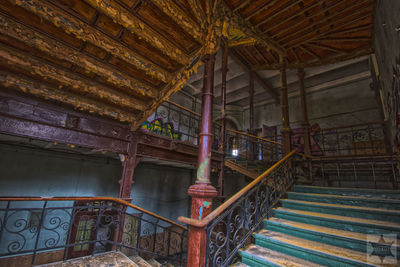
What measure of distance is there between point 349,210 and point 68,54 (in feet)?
16.2

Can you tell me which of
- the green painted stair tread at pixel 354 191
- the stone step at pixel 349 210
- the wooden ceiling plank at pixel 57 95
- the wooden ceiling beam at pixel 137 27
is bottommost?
the stone step at pixel 349 210

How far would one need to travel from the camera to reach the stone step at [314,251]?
2141 millimetres

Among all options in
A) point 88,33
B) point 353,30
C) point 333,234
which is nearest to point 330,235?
point 333,234

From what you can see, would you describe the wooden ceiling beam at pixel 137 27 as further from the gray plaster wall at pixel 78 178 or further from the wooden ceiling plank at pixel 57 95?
the gray plaster wall at pixel 78 178

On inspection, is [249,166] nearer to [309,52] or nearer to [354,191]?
[354,191]

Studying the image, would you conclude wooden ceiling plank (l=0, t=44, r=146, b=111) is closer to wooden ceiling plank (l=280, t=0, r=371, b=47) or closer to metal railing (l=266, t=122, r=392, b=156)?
wooden ceiling plank (l=280, t=0, r=371, b=47)

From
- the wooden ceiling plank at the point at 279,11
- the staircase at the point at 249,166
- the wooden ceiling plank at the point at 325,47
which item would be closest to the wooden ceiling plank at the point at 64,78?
the staircase at the point at 249,166

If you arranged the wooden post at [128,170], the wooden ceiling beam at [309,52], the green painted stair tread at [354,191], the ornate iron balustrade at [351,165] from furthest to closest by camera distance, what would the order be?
1. the wooden ceiling beam at [309,52]
2. the ornate iron balustrade at [351,165]
3. the wooden post at [128,170]
4. the green painted stair tread at [354,191]

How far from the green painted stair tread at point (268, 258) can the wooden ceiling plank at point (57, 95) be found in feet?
10.8

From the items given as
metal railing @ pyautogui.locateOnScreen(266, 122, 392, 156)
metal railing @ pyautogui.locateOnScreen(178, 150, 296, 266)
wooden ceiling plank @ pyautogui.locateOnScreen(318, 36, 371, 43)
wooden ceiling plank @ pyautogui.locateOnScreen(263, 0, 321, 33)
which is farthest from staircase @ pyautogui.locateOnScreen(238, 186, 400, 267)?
wooden ceiling plank @ pyautogui.locateOnScreen(318, 36, 371, 43)

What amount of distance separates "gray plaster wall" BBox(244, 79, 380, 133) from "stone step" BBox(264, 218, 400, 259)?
8458 mm

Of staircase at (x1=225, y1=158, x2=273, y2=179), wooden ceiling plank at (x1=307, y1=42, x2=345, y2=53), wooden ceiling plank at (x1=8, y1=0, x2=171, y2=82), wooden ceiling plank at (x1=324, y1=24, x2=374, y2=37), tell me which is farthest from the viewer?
wooden ceiling plank at (x1=307, y1=42, x2=345, y2=53)

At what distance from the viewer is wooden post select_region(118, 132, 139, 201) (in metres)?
4.13

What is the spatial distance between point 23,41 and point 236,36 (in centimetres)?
667
